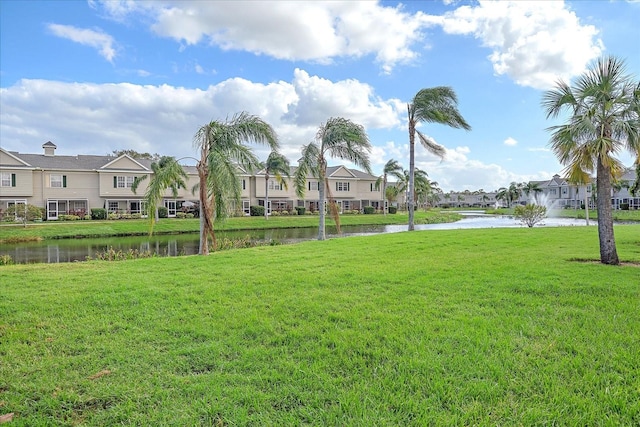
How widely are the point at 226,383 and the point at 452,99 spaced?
20838 millimetres

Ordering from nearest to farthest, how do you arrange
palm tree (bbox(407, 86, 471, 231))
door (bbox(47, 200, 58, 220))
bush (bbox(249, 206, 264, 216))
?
palm tree (bbox(407, 86, 471, 231))
door (bbox(47, 200, 58, 220))
bush (bbox(249, 206, 264, 216))

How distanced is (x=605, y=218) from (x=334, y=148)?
11610 millimetres

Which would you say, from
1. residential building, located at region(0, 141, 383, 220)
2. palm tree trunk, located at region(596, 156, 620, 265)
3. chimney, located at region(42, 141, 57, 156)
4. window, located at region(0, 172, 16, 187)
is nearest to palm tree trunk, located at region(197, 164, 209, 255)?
palm tree trunk, located at region(596, 156, 620, 265)

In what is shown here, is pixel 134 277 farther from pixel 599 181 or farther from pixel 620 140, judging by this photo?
pixel 620 140

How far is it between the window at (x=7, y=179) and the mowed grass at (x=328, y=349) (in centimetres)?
3494

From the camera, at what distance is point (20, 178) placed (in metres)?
36.0

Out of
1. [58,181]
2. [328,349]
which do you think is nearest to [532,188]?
[58,181]

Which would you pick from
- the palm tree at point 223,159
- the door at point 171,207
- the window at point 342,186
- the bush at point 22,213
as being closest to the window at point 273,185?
the window at point 342,186

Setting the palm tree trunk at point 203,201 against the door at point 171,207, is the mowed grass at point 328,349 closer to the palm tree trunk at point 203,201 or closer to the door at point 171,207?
the palm tree trunk at point 203,201

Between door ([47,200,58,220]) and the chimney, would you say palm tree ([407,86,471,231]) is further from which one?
the chimney

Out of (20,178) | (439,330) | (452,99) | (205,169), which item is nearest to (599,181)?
(439,330)

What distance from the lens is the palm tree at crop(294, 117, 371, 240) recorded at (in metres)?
18.2

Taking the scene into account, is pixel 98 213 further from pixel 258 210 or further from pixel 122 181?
pixel 258 210

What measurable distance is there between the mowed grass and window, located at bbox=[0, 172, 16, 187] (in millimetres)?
34935
